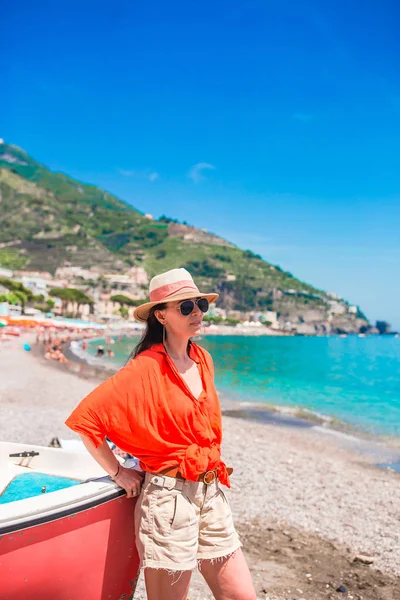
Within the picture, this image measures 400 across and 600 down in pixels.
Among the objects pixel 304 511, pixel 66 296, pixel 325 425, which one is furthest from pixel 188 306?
pixel 66 296

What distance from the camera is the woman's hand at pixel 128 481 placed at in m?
2.67

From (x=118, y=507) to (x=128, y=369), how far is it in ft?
2.68

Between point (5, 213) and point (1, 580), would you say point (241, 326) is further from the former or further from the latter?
point (1, 580)

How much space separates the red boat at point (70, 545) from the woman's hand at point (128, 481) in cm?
6

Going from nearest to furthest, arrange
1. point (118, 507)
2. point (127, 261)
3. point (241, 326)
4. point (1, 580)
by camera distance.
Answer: point (1, 580), point (118, 507), point (241, 326), point (127, 261)

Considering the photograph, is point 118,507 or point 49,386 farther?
point 49,386

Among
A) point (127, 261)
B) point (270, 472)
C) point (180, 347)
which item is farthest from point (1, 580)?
point (127, 261)

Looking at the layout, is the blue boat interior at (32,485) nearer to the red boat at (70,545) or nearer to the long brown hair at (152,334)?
the red boat at (70,545)

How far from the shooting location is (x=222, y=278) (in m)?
180

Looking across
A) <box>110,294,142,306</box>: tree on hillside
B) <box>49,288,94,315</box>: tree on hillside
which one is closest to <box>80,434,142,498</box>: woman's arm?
<box>49,288,94,315</box>: tree on hillside

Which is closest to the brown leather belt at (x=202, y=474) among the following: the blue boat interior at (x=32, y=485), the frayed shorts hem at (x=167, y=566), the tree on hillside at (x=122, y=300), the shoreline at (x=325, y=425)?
the frayed shorts hem at (x=167, y=566)

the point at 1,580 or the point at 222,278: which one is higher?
the point at 222,278

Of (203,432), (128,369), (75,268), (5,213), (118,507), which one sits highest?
(5,213)

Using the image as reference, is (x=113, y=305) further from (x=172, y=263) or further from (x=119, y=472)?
(x=119, y=472)
